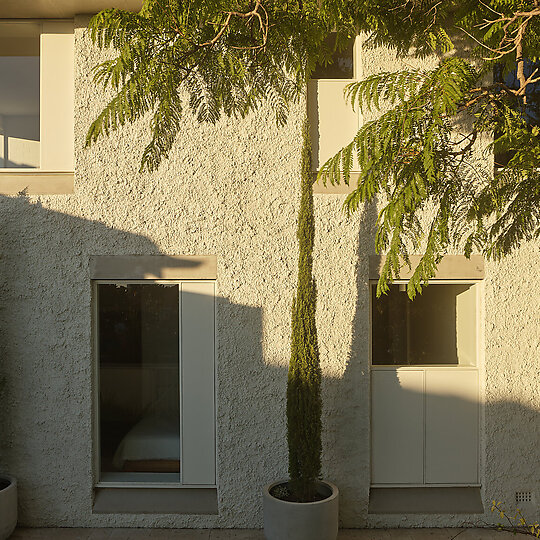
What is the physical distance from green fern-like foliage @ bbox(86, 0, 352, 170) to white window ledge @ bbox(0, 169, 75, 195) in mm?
3492

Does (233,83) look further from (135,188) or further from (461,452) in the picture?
(461,452)

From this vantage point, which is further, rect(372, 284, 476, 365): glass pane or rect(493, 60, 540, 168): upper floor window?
rect(372, 284, 476, 365): glass pane

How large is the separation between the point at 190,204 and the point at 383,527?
172 inches

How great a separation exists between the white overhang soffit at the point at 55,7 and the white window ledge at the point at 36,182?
1.83 m

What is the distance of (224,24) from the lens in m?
3.39

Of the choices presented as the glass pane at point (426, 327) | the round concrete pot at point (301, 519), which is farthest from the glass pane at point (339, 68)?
the round concrete pot at point (301, 519)

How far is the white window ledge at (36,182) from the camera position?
6719 mm

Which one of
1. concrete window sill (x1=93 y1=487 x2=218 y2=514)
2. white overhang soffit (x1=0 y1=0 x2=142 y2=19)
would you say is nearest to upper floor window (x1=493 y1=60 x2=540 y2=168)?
white overhang soffit (x1=0 y1=0 x2=142 y2=19)

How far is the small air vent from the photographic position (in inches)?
260

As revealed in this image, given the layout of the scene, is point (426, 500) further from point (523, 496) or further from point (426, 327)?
point (426, 327)

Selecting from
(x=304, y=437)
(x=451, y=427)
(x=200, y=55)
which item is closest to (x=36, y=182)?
(x=200, y=55)

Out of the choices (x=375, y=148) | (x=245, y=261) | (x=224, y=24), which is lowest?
(x=245, y=261)

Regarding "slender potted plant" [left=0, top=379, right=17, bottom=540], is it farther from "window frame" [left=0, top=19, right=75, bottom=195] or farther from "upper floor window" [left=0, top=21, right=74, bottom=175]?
"upper floor window" [left=0, top=21, right=74, bottom=175]

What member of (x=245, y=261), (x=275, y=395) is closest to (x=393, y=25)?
(x=245, y=261)
